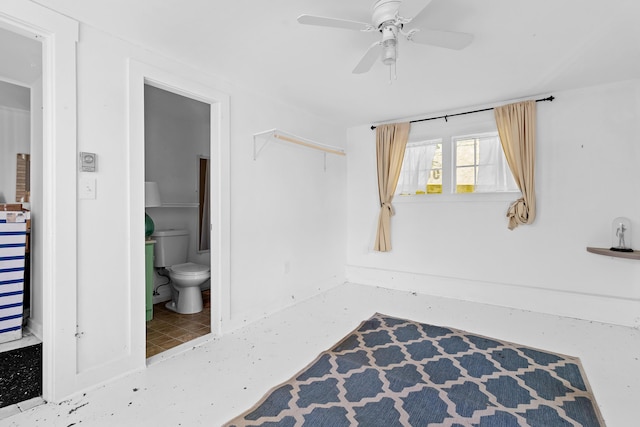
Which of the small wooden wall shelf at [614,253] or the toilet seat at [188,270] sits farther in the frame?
the toilet seat at [188,270]

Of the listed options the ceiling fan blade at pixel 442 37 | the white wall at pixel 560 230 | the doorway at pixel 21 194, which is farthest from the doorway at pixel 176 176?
the white wall at pixel 560 230

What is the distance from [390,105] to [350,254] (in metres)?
2.15

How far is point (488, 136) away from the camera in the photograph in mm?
3643

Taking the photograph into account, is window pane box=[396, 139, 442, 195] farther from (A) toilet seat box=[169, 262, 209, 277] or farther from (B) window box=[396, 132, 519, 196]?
(A) toilet seat box=[169, 262, 209, 277]

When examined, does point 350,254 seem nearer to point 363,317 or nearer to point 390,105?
point 363,317

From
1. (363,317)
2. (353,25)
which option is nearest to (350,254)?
(363,317)

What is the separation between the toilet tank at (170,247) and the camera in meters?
3.44

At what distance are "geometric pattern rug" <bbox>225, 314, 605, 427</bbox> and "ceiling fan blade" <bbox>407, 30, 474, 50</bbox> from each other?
207 cm

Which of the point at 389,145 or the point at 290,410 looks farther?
the point at 389,145

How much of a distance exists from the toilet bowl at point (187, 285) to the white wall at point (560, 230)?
2.56 metres

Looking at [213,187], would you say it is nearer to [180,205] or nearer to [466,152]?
[180,205]

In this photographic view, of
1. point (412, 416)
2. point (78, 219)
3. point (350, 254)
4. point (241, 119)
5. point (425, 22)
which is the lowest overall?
point (412, 416)

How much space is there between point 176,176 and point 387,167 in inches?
107

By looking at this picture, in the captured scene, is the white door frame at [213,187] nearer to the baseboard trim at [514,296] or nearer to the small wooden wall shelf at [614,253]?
the baseboard trim at [514,296]
